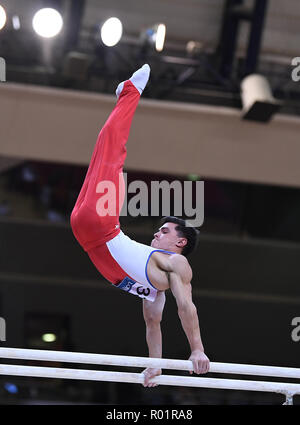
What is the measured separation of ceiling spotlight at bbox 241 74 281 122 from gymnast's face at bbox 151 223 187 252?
9.55 ft

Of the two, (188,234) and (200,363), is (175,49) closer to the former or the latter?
(188,234)

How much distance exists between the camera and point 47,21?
562 cm

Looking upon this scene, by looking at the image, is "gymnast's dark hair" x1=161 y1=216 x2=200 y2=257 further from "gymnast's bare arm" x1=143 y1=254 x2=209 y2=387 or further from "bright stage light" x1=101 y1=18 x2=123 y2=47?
"bright stage light" x1=101 y1=18 x2=123 y2=47

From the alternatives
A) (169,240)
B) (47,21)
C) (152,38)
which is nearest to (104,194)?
(169,240)

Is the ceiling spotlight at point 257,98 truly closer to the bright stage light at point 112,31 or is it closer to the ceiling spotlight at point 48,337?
the bright stage light at point 112,31

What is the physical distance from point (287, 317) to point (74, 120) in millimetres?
4042

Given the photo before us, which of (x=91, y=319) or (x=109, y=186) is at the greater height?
(x=91, y=319)

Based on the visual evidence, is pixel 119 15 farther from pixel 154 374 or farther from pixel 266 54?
pixel 154 374

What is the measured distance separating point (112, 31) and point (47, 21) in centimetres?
71

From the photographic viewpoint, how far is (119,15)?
727cm

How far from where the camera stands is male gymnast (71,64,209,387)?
324 cm

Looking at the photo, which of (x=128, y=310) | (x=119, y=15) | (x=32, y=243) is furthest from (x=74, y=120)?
(x=128, y=310)

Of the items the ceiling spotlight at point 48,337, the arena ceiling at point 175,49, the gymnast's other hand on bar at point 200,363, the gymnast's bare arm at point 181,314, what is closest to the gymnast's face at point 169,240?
the gymnast's bare arm at point 181,314
